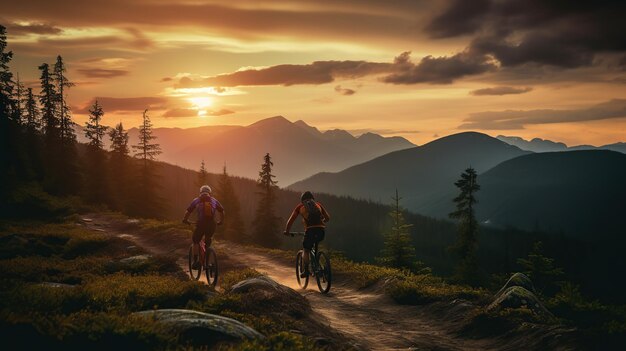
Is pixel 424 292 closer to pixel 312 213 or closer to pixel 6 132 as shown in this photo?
pixel 312 213

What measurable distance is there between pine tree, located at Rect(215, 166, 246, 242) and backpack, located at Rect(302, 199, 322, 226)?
4180cm

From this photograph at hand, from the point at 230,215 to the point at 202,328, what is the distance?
170 ft

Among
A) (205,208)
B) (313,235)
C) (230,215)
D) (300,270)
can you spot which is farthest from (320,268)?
(230,215)

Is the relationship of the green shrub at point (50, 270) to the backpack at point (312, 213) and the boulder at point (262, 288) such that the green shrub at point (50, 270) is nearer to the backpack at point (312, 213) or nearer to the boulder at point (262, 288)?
the boulder at point (262, 288)

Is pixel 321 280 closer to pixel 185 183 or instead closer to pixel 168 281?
pixel 168 281

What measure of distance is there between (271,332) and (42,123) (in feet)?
202

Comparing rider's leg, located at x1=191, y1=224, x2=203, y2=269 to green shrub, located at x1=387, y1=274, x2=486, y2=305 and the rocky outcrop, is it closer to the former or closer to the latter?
green shrub, located at x1=387, y1=274, x2=486, y2=305

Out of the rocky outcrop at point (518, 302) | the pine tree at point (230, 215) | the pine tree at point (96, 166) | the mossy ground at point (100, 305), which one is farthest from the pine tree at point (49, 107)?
the rocky outcrop at point (518, 302)

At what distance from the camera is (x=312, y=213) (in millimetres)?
14273

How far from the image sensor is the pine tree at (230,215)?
2201 inches

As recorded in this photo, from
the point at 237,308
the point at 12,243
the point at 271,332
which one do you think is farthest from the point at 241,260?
the point at 271,332

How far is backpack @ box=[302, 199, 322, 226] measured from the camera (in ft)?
46.8

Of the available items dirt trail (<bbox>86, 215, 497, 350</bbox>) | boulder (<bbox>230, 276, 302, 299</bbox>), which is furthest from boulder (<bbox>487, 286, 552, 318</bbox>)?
boulder (<bbox>230, 276, 302, 299</bbox>)

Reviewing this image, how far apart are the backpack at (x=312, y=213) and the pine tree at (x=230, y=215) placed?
4180 centimetres
